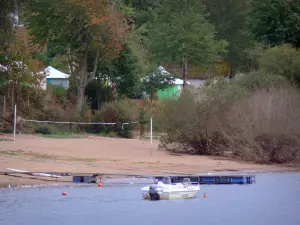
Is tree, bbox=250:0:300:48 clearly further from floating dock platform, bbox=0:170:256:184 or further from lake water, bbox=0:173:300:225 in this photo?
lake water, bbox=0:173:300:225

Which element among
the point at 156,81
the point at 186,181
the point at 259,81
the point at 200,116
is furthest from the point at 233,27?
the point at 186,181

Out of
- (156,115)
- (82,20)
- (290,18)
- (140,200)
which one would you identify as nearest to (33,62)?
(82,20)

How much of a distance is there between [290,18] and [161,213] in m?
20.2

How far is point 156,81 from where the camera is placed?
198 feet

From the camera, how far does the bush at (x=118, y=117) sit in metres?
46.5

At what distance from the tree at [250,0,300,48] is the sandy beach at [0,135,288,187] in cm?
953

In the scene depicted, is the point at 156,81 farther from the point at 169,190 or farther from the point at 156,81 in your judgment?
the point at 169,190

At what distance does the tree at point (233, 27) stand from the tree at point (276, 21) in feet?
93.4

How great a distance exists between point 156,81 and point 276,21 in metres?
19.5

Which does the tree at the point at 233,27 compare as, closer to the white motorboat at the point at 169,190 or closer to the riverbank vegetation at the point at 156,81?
the riverbank vegetation at the point at 156,81

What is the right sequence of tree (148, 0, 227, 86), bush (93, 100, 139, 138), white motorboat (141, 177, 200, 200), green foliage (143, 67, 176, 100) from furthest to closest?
tree (148, 0, 227, 86) → green foliage (143, 67, 176, 100) → bush (93, 100, 139, 138) → white motorboat (141, 177, 200, 200)

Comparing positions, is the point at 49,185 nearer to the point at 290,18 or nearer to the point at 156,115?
the point at 156,115

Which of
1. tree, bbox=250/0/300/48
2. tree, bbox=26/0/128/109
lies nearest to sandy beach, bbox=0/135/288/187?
tree, bbox=26/0/128/109

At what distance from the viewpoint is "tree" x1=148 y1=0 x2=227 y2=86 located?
2388 inches
